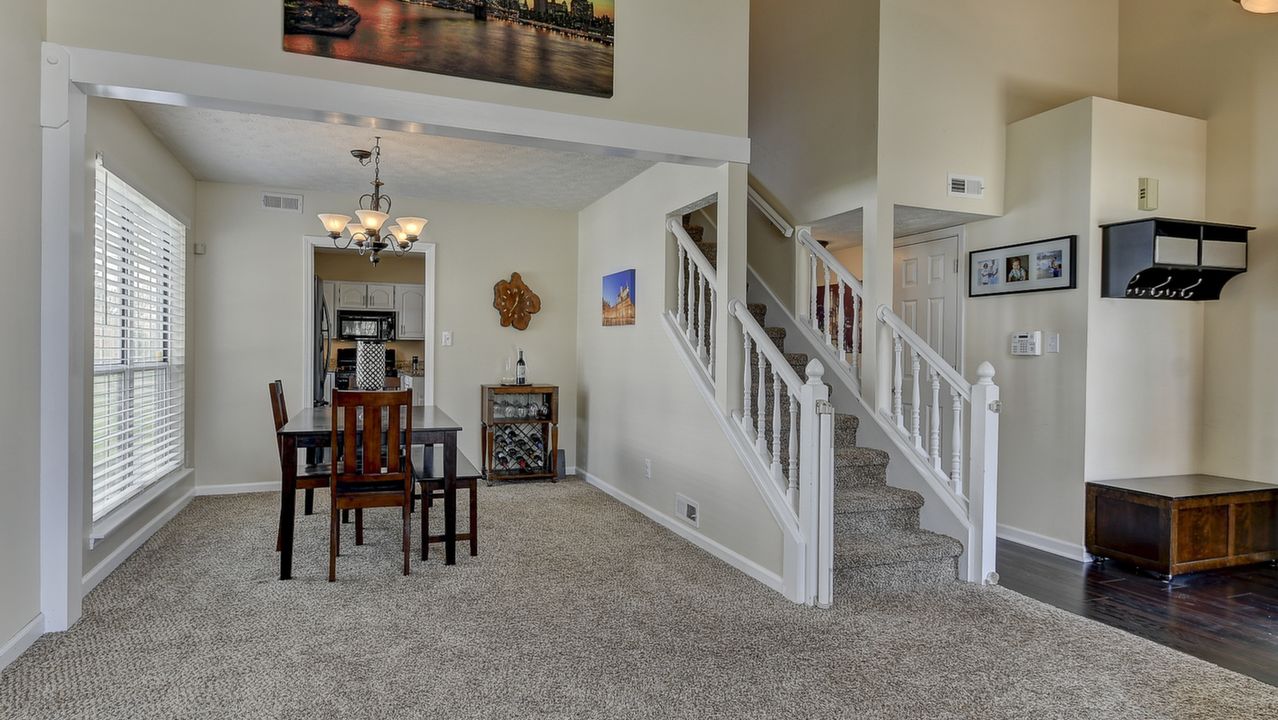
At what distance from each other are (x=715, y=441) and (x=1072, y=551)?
7.42 ft

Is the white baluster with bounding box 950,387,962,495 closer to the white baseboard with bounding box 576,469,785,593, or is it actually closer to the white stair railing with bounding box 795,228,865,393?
the white stair railing with bounding box 795,228,865,393

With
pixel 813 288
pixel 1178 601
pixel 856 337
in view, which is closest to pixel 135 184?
pixel 813 288

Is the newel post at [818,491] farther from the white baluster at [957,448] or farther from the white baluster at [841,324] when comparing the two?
the white baluster at [841,324]

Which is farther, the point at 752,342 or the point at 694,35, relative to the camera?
the point at 752,342

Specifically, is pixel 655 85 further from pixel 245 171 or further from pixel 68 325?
pixel 245 171

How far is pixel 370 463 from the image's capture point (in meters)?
3.68

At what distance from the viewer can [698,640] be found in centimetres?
294

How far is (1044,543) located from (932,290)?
6.31 feet

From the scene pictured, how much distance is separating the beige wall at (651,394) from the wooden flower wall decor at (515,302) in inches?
19.8

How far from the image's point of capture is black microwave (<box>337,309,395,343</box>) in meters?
9.18

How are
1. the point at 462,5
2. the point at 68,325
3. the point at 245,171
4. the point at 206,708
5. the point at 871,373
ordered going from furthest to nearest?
the point at 245,171 → the point at 871,373 → the point at 462,5 → the point at 68,325 → the point at 206,708

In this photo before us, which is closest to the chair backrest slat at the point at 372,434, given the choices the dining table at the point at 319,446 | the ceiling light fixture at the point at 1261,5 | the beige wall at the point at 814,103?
the dining table at the point at 319,446

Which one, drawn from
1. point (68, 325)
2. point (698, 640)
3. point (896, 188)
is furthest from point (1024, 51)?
point (68, 325)

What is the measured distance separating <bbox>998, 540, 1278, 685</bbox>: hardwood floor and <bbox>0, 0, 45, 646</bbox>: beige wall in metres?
4.41
